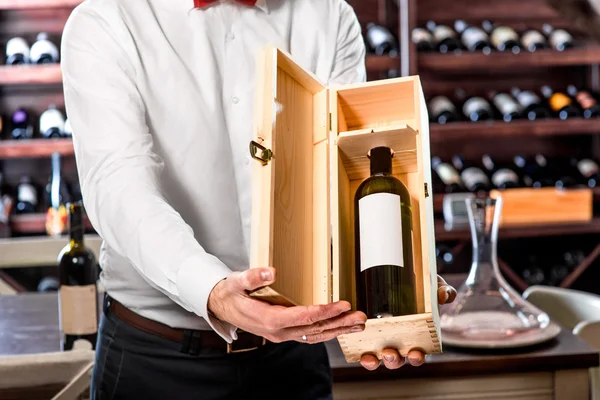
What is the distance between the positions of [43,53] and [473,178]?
1983 mm

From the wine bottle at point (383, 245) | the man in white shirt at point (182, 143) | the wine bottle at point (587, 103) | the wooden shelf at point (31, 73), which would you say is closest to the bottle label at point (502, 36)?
the wine bottle at point (587, 103)

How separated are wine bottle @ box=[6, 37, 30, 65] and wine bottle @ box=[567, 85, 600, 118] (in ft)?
8.33

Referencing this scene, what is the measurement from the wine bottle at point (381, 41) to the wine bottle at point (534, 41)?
615 mm

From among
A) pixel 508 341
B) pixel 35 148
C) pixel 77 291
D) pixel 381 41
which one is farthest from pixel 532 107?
pixel 77 291

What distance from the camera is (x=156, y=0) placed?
50.3 inches

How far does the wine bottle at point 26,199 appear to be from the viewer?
340 centimetres

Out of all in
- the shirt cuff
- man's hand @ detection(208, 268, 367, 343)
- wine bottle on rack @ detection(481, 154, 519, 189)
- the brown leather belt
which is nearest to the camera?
man's hand @ detection(208, 268, 367, 343)

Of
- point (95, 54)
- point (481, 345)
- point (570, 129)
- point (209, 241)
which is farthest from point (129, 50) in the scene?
point (570, 129)

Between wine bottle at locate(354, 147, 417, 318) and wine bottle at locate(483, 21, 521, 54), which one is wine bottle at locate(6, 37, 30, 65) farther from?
wine bottle at locate(354, 147, 417, 318)

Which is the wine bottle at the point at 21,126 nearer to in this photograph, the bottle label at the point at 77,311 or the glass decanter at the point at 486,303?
the bottle label at the point at 77,311

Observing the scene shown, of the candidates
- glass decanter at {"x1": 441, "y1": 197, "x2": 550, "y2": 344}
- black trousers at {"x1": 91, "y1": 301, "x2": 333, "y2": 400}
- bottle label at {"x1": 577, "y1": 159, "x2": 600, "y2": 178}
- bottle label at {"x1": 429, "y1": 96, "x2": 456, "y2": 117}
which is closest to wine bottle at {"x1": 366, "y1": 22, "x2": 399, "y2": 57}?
bottle label at {"x1": 429, "y1": 96, "x2": 456, "y2": 117}

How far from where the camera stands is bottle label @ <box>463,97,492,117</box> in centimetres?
352

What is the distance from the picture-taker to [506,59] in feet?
11.3

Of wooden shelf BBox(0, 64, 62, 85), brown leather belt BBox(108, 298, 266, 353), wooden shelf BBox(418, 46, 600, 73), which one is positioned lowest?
brown leather belt BBox(108, 298, 266, 353)
